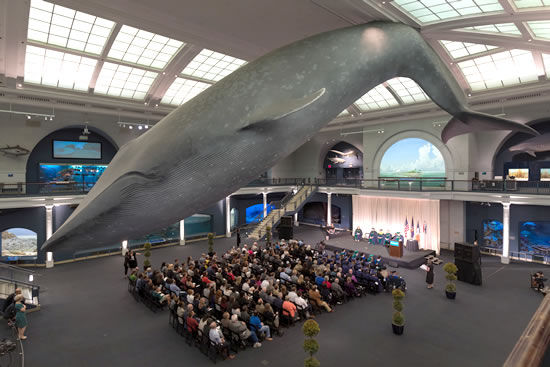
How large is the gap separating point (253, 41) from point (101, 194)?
3.99 meters

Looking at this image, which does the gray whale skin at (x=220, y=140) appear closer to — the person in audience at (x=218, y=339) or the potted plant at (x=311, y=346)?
the potted plant at (x=311, y=346)

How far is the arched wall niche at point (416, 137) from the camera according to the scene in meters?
21.8

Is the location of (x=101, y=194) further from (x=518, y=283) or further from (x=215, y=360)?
(x=518, y=283)

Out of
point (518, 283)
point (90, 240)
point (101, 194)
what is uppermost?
point (101, 194)

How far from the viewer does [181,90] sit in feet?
72.4

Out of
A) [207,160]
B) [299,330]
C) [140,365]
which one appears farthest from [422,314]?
[207,160]

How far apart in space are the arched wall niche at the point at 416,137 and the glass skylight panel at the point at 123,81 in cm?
1966

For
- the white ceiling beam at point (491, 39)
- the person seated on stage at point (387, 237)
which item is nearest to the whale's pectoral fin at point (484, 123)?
the white ceiling beam at point (491, 39)

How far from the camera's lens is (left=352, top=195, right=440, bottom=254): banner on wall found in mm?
20578

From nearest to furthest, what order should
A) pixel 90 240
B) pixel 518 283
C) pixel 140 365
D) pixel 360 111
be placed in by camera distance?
1. pixel 90 240
2. pixel 140 365
3. pixel 518 283
4. pixel 360 111

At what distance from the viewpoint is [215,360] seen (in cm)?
785

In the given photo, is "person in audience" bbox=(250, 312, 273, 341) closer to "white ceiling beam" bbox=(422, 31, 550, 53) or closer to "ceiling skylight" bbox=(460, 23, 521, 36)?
"white ceiling beam" bbox=(422, 31, 550, 53)

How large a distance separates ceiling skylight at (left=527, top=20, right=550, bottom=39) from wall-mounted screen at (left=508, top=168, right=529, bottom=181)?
11998mm

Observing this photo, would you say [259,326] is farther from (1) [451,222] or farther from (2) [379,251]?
(1) [451,222]
